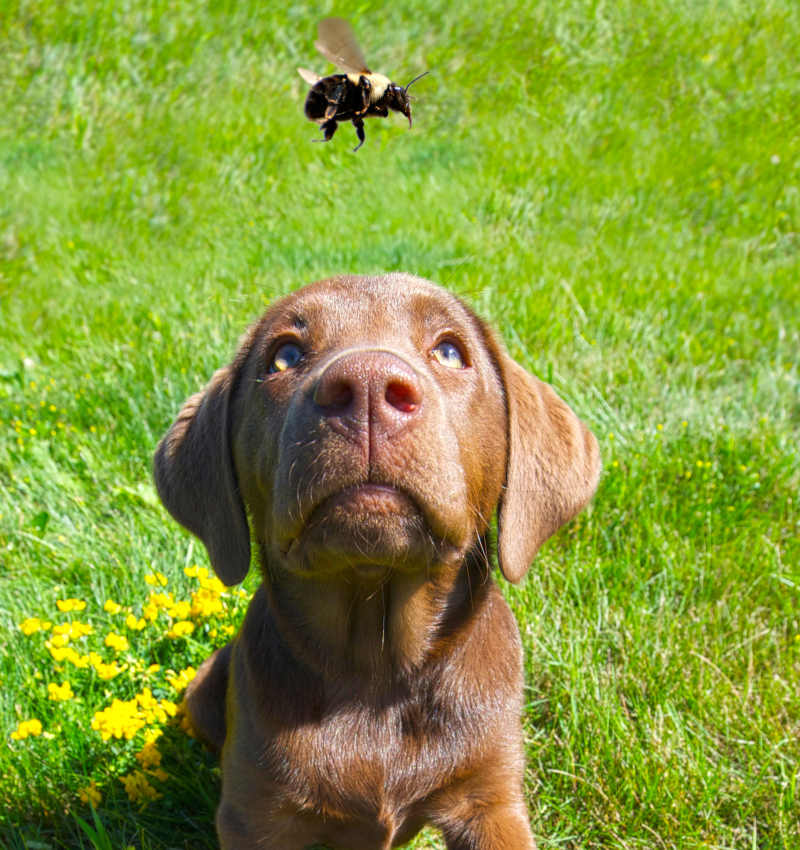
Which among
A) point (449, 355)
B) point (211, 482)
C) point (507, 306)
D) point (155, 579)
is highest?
point (449, 355)

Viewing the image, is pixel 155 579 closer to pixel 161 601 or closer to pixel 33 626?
pixel 161 601

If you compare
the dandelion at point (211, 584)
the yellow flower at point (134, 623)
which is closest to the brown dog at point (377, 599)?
the dandelion at point (211, 584)

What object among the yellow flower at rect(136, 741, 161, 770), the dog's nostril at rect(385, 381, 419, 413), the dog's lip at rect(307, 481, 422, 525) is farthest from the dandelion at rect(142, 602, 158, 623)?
the dog's nostril at rect(385, 381, 419, 413)

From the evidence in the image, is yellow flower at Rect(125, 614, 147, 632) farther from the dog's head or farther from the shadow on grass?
the dog's head

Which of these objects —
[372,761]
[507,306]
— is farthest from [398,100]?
[507,306]

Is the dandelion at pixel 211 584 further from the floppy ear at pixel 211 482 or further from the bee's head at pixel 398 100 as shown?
the bee's head at pixel 398 100

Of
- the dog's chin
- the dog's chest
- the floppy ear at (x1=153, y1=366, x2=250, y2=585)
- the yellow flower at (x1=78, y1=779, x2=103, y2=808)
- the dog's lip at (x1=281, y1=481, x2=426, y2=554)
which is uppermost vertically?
the dog's lip at (x1=281, y1=481, x2=426, y2=554)
